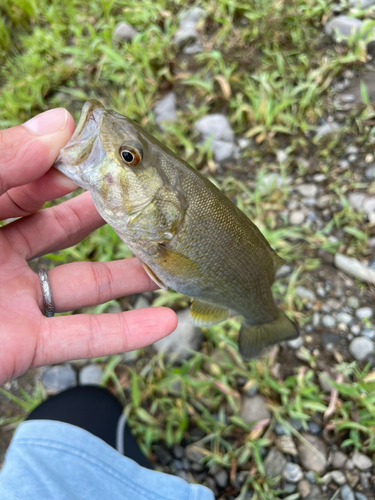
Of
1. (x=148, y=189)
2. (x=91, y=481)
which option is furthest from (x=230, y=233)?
(x=91, y=481)

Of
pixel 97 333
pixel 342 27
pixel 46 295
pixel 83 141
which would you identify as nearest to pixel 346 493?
pixel 97 333

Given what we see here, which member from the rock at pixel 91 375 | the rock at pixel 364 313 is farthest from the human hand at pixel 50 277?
the rock at pixel 364 313

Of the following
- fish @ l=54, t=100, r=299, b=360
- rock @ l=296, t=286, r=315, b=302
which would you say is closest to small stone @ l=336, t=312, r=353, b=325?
rock @ l=296, t=286, r=315, b=302

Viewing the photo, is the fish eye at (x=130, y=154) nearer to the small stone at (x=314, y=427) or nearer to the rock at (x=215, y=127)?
the rock at (x=215, y=127)

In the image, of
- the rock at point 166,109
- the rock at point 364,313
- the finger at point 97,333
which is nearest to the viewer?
the finger at point 97,333

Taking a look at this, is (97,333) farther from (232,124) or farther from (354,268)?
(232,124)

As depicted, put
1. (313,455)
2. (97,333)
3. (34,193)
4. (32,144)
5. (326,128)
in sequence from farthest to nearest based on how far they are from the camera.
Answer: (326,128) → (313,455) → (34,193) → (97,333) → (32,144)
